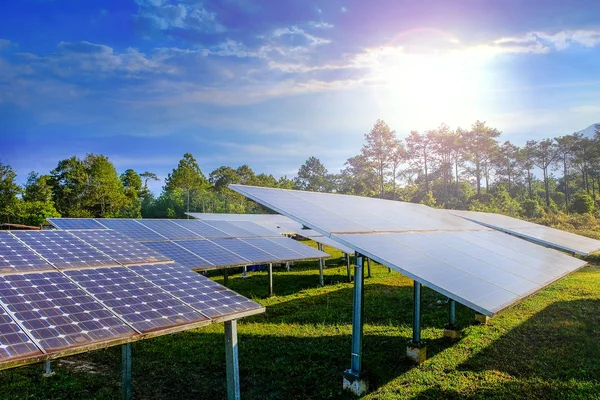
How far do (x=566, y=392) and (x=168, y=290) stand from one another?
24.2 ft

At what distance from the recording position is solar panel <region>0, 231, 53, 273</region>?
16.8 feet

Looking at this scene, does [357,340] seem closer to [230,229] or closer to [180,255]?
[180,255]

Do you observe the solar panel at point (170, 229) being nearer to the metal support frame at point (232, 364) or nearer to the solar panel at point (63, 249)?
the solar panel at point (63, 249)

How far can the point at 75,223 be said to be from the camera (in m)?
14.2

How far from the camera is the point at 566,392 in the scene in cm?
706

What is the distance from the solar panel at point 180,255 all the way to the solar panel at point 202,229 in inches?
102

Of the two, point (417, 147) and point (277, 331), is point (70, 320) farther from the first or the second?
point (417, 147)

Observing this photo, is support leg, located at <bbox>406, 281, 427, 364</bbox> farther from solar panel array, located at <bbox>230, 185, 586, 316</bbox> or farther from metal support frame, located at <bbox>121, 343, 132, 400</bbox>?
metal support frame, located at <bbox>121, 343, 132, 400</bbox>

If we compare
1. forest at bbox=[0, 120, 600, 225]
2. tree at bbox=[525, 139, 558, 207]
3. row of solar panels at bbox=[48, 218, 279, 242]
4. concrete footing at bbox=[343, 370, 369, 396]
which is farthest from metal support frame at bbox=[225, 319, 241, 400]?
tree at bbox=[525, 139, 558, 207]

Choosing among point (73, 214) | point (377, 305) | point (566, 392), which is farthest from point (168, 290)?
point (73, 214)

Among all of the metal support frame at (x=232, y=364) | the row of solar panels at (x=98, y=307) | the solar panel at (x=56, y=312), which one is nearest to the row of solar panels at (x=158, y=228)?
the row of solar panels at (x=98, y=307)

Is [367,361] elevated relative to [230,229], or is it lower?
lower

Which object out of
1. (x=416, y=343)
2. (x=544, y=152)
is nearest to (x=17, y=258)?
(x=416, y=343)

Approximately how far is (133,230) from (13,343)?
11.3 metres
